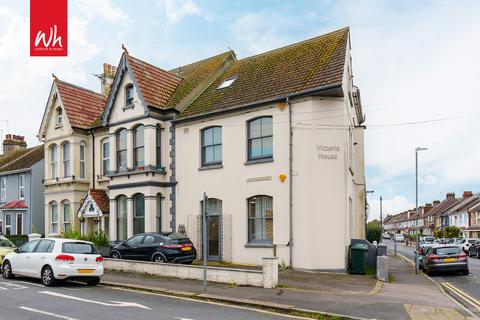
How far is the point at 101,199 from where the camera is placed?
2708 centimetres

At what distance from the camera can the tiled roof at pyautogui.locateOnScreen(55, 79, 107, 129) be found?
1143 inches

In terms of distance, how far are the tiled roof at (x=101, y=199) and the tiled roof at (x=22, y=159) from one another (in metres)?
9.72

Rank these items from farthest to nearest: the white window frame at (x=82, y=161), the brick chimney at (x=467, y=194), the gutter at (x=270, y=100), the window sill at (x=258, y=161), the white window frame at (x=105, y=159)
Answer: the brick chimney at (x=467, y=194)
the white window frame at (x=82, y=161)
the white window frame at (x=105, y=159)
the window sill at (x=258, y=161)
the gutter at (x=270, y=100)

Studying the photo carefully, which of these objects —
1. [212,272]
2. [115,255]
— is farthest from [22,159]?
[212,272]

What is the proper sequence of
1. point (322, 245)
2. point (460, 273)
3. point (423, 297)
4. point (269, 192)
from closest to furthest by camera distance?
point (423, 297), point (322, 245), point (269, 192), point (460, 273)

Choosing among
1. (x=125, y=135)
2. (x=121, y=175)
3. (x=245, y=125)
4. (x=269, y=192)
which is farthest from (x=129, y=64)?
Result: (x=269, y=192)

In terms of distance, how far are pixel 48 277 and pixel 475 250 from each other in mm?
36646

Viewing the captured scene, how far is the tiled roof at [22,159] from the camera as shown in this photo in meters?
35.2

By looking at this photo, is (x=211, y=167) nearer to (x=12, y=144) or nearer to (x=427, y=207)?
(x=12, y=144)

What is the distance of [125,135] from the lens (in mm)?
25703

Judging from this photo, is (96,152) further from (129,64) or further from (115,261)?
(115,261)

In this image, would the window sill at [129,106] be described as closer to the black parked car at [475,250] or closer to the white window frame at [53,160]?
the white window frame at [53,160]

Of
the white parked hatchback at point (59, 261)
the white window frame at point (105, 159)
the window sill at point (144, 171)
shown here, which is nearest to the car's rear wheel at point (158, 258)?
the white parked hatchback at point (59, 261)

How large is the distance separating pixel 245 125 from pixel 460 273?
42.1ft
